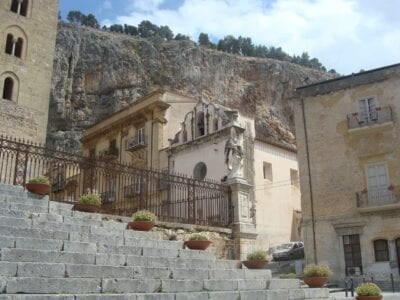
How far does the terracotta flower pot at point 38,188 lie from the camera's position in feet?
34.3

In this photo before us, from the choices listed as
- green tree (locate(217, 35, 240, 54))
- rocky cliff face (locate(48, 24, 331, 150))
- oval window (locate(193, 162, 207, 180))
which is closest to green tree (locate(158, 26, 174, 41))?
green tree (locate(217, 35, 240, 54))

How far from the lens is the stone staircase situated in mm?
6328

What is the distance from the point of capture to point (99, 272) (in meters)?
7.06

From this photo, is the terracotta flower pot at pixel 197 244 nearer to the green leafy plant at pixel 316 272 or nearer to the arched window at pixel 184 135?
the green leafy plant at pixel 316 272

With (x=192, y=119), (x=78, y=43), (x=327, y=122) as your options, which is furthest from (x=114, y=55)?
(x=327, y=122)

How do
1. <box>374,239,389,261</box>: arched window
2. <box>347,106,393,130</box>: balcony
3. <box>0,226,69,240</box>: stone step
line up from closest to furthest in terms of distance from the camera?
<box>0,226,69,240</box>: stone step
<box>374,239,389,261</box>: arched window
<box>347,106,393,130</box>: balcony

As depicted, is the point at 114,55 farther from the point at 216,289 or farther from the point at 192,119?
the point at 216,289

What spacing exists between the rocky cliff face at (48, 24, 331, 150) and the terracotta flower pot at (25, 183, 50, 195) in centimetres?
A: 4080

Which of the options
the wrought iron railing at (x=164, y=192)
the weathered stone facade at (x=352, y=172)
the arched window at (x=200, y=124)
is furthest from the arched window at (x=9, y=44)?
the weathered stone facade at (x=352, y=172)

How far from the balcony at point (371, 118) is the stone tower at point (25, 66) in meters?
19.3

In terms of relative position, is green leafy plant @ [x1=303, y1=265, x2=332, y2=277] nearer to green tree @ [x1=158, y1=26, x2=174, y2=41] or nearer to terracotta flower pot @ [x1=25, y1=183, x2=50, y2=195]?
terracotta flower pot @ [x1=25, y1=183, x2=50, y2=195]

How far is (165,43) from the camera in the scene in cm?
6769

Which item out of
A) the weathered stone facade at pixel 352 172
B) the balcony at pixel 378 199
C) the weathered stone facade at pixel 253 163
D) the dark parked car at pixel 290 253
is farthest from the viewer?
the weathered stone facade at pixel 253 163

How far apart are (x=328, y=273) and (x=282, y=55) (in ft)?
303
